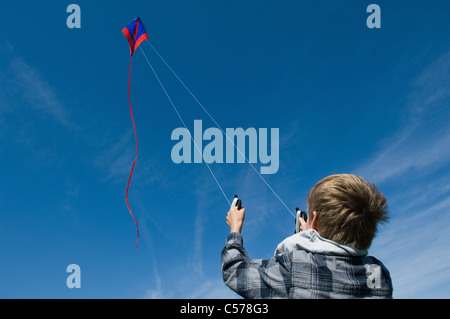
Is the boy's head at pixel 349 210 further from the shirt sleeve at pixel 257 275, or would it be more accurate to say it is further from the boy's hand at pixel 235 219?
the boy's hand at pixel 235 219

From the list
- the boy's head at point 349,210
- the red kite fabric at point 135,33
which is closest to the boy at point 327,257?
the boy's head at point 349,210

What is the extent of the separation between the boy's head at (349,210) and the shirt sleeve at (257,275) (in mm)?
284

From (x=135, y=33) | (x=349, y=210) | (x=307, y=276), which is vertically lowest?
(x=307, y=276)

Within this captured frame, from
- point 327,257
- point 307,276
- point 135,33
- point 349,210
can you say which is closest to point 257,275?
point 307,276

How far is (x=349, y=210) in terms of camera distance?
186cm

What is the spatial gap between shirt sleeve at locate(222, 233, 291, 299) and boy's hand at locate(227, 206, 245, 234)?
0.20 m

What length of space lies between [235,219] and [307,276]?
1.78ft

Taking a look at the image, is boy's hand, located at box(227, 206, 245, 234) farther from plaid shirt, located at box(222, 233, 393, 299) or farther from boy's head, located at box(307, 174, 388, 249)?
boy's head, located at box(307, 174, 388, 249)

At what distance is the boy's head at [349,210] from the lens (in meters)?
1.85

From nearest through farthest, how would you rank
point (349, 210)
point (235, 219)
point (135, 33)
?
point (349, 210), point (235, 219), point (135, 33)

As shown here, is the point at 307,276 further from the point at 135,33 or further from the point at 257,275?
the point at 135,33
